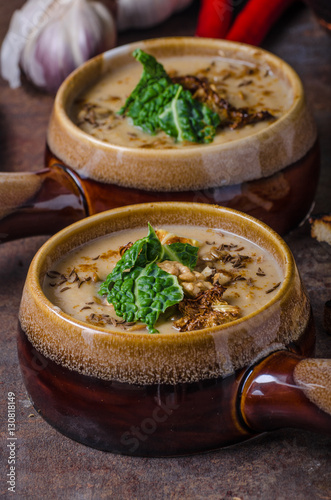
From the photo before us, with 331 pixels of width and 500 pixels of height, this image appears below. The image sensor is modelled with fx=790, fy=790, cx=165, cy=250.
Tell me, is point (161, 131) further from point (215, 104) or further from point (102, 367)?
point (102, 367)

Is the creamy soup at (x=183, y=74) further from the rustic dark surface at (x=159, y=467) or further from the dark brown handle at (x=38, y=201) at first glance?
the rustic dark surface at (x=159, y=467)

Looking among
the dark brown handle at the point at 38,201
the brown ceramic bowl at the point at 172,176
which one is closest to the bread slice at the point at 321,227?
the brown ceramic bowl at the point at 172,176

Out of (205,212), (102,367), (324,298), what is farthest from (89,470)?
(324,298)

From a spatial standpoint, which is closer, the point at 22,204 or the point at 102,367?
the point at 102,367

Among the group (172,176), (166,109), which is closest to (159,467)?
(172,176)

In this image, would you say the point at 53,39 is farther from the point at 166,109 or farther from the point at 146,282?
the point at 146,282

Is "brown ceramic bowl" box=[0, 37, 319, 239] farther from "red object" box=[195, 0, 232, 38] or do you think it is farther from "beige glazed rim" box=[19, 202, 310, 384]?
"red object" box=[195, 0, 232, 38]
